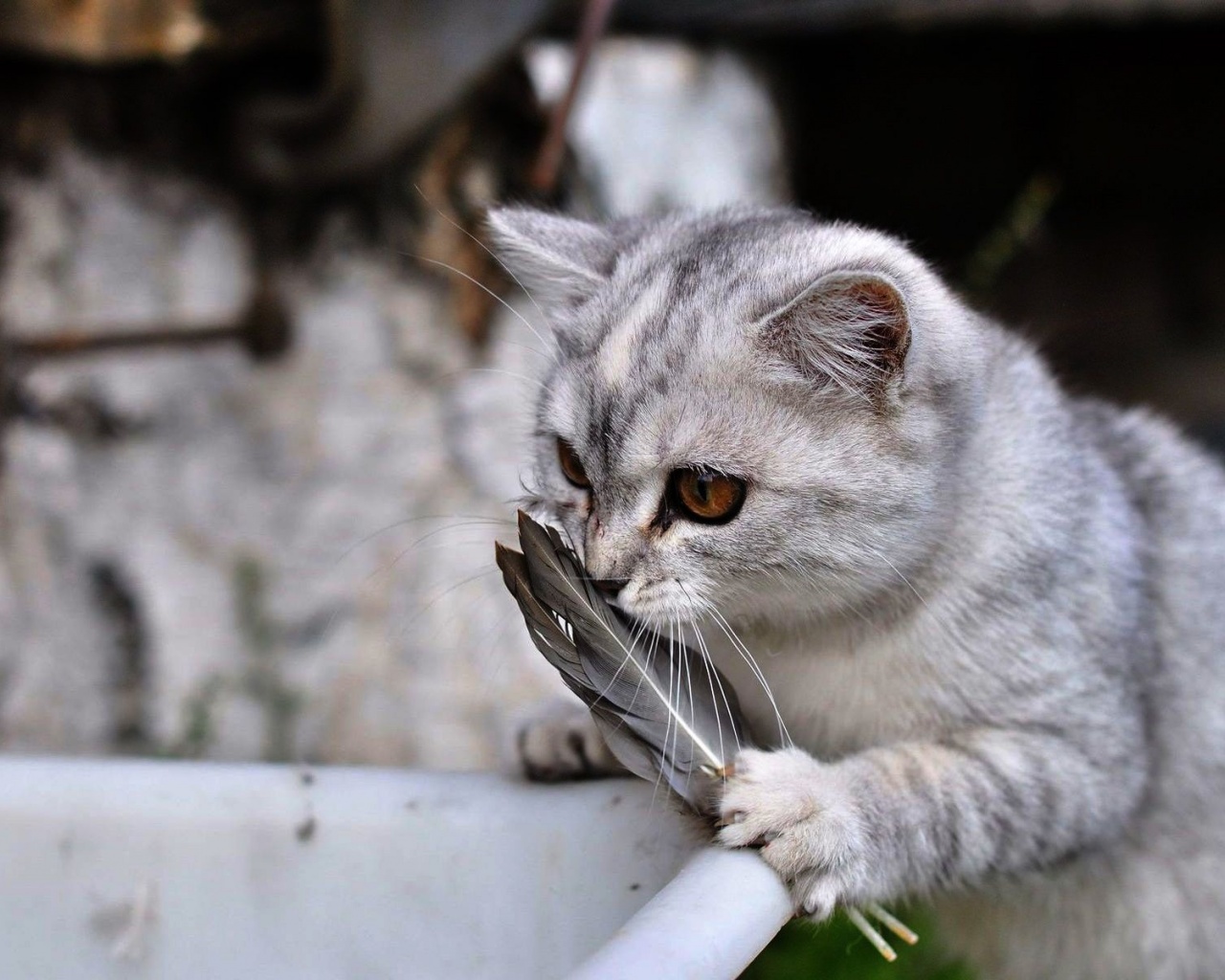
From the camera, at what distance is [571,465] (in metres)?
1.39

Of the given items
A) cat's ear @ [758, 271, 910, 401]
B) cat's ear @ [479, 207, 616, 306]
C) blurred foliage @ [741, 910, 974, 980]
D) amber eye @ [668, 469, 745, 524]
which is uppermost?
cat's ear @ [758, 271, 910, 401]

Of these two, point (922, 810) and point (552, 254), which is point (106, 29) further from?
point (922, 810)

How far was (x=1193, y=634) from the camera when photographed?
1.67m

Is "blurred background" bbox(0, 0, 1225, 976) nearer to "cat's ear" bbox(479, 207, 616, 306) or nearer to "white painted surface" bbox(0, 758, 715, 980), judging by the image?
"cat's ear" bbox(479, 207, 616, 306)

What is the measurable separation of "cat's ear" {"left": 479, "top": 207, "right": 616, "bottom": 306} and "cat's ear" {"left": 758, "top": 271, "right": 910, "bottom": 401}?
299mm

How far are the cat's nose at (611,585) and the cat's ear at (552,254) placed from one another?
40cm

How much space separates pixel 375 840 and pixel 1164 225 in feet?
13.6

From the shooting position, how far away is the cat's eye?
137 centimetres

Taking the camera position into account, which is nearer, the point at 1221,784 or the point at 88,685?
the point at 1221,784

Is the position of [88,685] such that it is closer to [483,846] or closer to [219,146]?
[219,146]

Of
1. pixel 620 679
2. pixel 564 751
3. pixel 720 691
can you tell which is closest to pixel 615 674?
pixel 620 679

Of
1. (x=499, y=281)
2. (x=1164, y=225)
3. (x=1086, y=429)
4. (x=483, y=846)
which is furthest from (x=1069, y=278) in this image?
(x=483, y=846)

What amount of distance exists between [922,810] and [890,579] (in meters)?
0.23

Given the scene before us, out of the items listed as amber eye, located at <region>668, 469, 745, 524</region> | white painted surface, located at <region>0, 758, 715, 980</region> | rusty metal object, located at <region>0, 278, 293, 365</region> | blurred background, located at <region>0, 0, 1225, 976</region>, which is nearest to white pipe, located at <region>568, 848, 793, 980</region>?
white painted surface, located at <region>0, 758, 715, 980</region>
